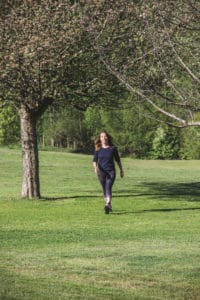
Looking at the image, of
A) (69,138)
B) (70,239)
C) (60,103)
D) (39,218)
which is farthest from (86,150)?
(70,239)

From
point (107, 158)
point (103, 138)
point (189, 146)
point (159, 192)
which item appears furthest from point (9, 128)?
point (107, 158)

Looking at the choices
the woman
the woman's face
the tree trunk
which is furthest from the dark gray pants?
the tree trunk

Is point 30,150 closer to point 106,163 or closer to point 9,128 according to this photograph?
point 106,163

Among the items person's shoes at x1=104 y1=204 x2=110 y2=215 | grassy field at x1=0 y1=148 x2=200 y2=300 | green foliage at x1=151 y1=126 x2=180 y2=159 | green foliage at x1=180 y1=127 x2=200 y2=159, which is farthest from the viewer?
green foliage at x1=151 y1=126 x2=180 y2=159

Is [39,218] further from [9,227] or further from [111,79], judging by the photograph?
[111,79]

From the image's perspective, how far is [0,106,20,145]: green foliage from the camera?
53881mm

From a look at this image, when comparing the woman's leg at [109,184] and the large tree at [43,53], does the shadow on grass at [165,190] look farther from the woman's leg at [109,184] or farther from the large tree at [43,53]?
the large tree at [43,53]

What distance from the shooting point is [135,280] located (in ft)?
30.4

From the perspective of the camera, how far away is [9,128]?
55.2 meters

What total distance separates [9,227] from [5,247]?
2.98 meters

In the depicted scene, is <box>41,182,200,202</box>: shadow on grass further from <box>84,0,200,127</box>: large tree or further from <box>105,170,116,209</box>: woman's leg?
<box>84,0,200,127</box>: large tree

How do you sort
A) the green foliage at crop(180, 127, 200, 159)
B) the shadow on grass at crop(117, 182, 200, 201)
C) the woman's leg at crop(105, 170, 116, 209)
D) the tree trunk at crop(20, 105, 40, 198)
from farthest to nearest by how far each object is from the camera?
1. the green foliage at crop(180, 127, 200, 159)
2. the shadow on grass at crop(117, 182, 200, 201)
3. the tree trunk at crop(20, 105, 40, 198)
4. the woman's leg at crop(105, 170, 116, 209)

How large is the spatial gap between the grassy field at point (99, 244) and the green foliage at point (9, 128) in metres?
27.8

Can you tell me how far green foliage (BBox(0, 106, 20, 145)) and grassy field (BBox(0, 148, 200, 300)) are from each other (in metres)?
27.8
